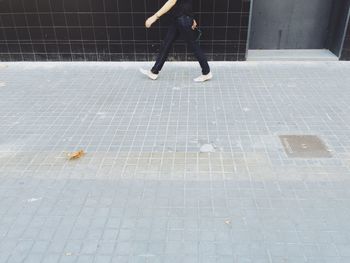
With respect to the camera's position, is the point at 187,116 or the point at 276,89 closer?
the point at 187,116

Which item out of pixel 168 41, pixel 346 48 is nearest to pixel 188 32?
pixel 168 41

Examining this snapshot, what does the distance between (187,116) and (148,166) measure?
133 cm

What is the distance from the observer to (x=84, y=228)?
3.29m

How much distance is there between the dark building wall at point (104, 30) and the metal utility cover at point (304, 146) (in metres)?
3.02

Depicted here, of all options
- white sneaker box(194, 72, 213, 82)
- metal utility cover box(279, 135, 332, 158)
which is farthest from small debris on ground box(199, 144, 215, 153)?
white sneaker box(194, 72, 213, 82)

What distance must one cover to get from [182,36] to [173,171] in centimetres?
297

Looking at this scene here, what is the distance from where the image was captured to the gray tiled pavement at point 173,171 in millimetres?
3102

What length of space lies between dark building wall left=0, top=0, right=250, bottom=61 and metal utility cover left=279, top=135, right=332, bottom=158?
302cm

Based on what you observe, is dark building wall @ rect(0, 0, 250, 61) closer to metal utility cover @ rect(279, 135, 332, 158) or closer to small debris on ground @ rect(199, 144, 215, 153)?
metal utility cover @ rect(279, 135, 332, 158)

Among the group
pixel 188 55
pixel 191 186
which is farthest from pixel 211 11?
pixel 191 186

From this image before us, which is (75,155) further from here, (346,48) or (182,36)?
(346,48)

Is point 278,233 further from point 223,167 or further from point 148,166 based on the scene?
point 148,166

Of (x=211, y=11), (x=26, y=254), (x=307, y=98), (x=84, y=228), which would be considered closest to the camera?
(x=26, y=254)

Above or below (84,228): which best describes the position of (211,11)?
above
